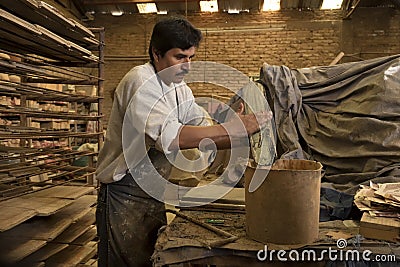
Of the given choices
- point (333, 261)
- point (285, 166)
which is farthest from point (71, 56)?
point (333, 261)

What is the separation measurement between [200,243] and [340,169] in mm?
1729

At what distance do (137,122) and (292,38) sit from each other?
7.54 metres

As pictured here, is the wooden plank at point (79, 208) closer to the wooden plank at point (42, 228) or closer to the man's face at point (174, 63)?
the wooden plank at point (42, 228)

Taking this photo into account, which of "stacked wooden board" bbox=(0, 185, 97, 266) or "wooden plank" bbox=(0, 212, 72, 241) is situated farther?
"wooden plank" bbox=(0, 212, 72, 241)

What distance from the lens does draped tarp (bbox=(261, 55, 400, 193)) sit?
255cm

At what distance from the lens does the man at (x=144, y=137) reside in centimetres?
161

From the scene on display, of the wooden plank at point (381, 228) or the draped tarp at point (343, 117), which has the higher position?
the draped tarp at point (343, 117)

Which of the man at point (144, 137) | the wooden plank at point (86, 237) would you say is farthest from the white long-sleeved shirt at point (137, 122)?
the wooden plank at point (86, 237)

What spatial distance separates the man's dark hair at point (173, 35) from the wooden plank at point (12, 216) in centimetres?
141

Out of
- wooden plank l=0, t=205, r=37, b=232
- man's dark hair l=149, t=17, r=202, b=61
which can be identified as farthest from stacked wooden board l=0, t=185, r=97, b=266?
man's dark hair l=149, t=17, r=202, b=61

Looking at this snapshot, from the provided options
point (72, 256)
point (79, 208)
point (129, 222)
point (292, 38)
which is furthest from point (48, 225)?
point (292, 38)

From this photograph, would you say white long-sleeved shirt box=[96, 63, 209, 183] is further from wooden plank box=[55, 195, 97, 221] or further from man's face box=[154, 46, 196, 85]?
wooden plank box=[55, 195, 97, 221]

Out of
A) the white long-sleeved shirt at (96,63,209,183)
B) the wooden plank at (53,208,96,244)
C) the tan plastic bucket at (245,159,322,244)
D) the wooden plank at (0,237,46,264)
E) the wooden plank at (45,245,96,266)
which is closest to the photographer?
the tan plastic bucket at (245,159,322,244)

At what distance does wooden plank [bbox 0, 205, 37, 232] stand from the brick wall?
6.26 m
